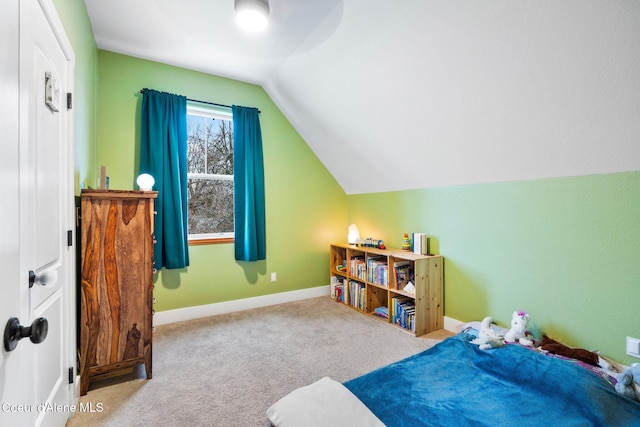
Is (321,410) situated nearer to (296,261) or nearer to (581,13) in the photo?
(581,13)

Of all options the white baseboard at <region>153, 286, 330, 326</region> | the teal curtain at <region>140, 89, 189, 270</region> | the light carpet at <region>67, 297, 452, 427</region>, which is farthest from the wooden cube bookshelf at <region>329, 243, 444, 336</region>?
the teal curtain at <region>140, 89, 189, 270</region>

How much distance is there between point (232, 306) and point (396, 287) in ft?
6.02

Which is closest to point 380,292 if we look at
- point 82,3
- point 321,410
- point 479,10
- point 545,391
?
point 545,391

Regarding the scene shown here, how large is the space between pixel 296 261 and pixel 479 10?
9.90 ft

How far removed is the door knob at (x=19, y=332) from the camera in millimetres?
614

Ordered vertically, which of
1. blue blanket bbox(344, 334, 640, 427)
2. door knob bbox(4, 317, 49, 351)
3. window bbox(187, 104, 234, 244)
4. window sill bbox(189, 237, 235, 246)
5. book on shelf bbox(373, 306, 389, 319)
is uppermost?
window bbox(187, 104, 234, 244)

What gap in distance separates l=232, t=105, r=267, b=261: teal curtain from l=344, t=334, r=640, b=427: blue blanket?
7.19ft

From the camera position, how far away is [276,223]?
12.0ft

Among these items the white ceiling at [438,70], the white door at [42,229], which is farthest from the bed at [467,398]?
the white ceiling at [438,70]

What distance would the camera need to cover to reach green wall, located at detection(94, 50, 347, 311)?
286cm

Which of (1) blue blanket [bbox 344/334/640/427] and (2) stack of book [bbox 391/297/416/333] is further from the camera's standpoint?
(2) stack of book [bbox 391/297/416/333]

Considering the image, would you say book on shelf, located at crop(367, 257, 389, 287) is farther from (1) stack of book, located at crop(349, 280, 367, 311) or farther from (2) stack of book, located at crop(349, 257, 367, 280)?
(1) stack of book, located at crop(349, 280, 367, 311)

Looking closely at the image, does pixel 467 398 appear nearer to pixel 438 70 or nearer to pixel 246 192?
pixel 438 70

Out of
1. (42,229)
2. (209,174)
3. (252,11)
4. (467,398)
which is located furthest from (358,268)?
(42,229)
